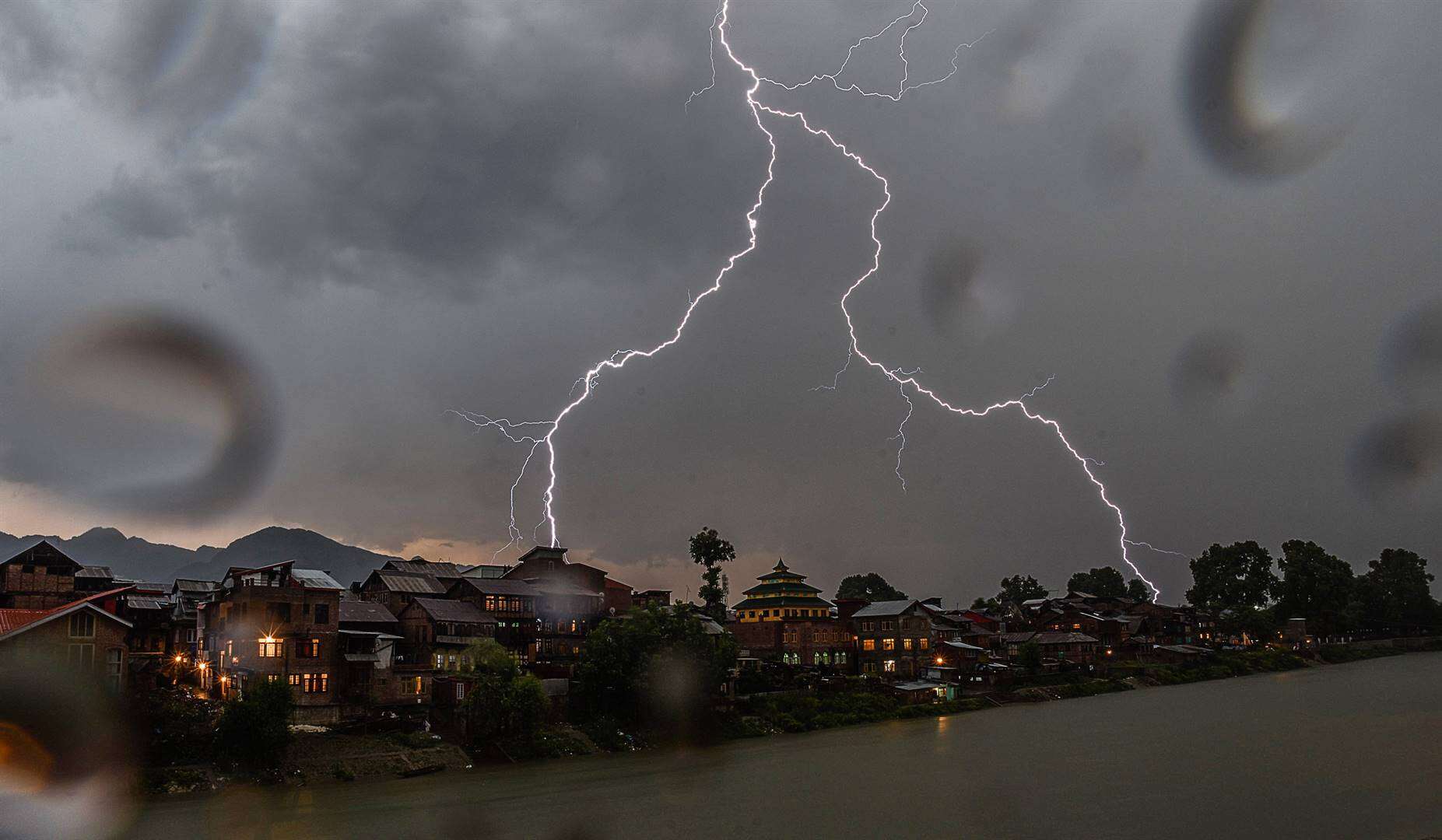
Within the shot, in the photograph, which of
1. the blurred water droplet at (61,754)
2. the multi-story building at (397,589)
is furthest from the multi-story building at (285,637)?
the multi-story building at (397,589)

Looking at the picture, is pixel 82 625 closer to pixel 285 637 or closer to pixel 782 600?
pixel 285 637

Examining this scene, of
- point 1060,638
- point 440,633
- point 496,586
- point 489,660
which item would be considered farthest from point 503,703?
point 1060,638

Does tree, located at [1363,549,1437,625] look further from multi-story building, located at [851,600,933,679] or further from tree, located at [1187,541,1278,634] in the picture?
multi-story building, located at [851,600,933,679]

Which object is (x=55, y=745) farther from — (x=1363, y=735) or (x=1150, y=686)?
(x=1150, y=686)

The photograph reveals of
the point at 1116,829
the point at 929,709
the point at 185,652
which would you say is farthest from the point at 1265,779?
the point at 185,652

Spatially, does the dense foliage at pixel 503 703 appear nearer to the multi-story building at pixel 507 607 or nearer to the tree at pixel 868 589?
the multi-story building at pixel 507 607
